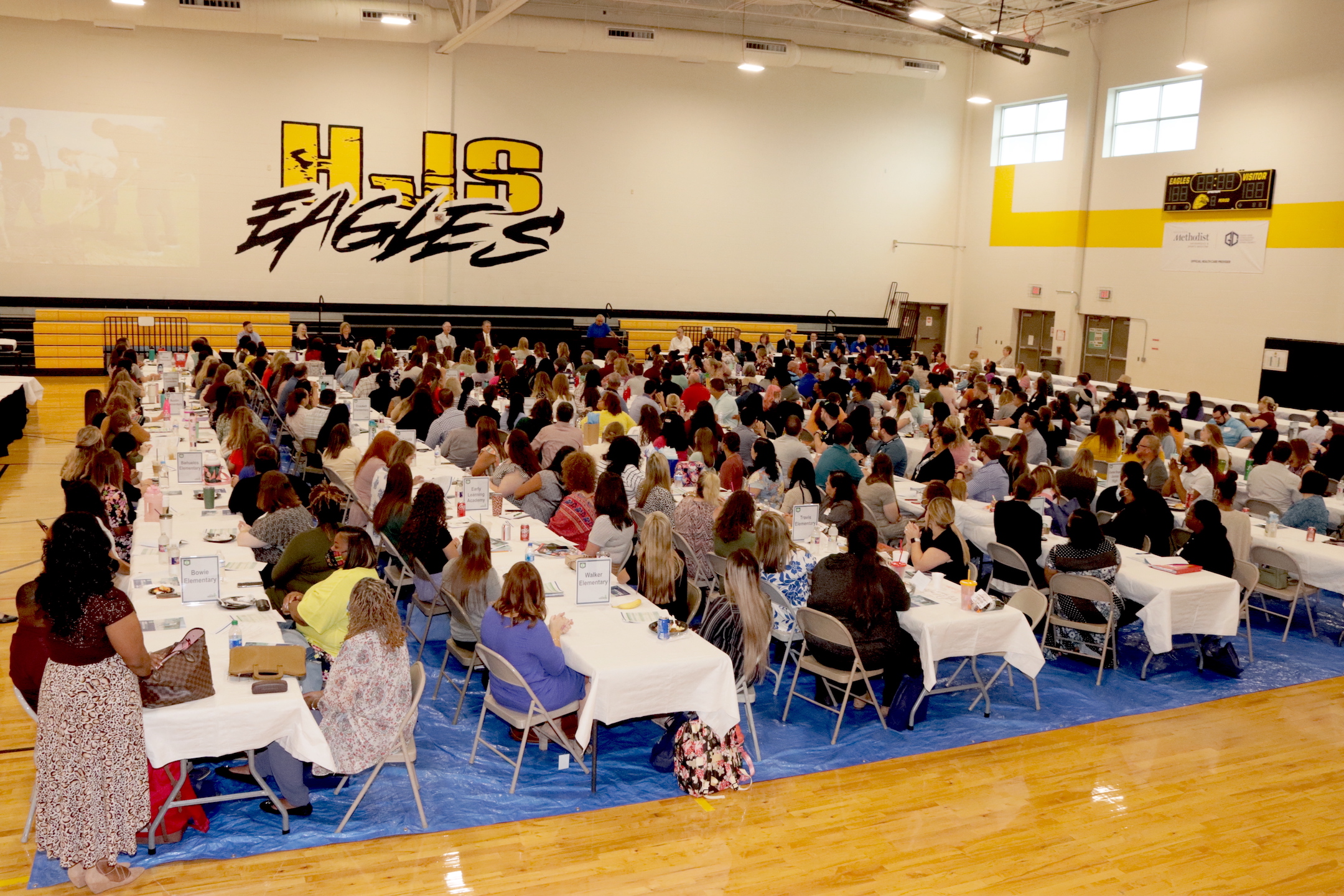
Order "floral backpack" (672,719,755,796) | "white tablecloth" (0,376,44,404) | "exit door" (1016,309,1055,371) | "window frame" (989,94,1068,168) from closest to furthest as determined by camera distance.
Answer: "floral backpack" (672,719,755,796) < "white tablecloth" (0,376,44,404) < "window frame" (989,94,1068,168) < "exit door" (1016,309,1055,371)

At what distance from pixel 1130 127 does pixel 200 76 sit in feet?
62.2

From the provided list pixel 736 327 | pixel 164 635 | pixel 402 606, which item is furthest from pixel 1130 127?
pixel 164 635

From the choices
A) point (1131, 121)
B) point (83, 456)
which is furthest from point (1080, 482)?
point (1131, 121)

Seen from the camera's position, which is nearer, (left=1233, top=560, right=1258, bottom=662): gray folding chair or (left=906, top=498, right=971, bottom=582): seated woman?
(left=906, top=498, right=971, bottom=582): seated woman

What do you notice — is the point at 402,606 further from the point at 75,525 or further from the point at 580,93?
the point at 580,93

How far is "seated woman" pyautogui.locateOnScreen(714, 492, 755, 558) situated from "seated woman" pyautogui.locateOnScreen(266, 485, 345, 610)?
8.35 feet

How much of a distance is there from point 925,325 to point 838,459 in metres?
18.8

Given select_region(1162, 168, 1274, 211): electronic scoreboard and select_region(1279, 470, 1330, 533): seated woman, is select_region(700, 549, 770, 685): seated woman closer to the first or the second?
select_region(1279, 470, 1330, 533): seated woman

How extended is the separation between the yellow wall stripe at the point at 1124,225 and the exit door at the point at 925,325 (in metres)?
2.48

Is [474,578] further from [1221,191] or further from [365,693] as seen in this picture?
[1221,191]

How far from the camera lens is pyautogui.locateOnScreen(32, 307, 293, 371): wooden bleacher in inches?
784

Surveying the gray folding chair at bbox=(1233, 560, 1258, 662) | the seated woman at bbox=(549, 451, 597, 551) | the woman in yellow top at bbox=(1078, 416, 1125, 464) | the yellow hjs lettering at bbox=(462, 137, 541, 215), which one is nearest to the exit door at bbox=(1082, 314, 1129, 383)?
the woman in yellow top at bbox=(1078, 416, 1125, 464)

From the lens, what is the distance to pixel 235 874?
15.5 ft

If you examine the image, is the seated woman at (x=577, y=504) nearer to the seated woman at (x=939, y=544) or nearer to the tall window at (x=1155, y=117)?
the seated woman at (x=939, y=544)
